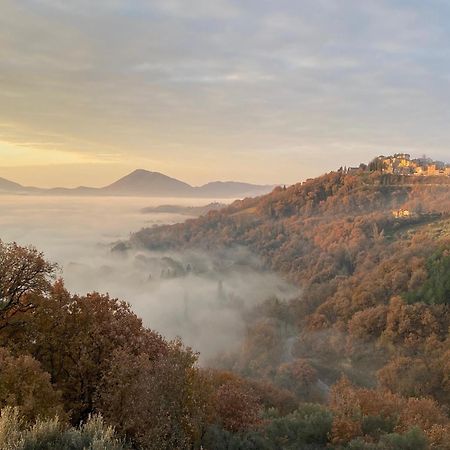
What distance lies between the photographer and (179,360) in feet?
72.0

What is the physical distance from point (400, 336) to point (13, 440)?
311 ft

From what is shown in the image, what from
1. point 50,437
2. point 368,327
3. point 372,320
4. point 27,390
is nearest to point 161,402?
point 50,437

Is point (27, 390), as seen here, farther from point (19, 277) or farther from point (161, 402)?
point (19, 277)

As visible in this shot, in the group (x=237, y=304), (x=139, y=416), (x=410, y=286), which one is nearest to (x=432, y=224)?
(x=410, y=286)

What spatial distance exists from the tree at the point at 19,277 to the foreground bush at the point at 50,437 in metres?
12.8

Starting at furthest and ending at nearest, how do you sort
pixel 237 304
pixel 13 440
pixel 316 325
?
pixel 237 304 → pixel 316 325 → pixel 13 440

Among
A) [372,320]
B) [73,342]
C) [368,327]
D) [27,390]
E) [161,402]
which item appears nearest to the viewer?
[161,402]

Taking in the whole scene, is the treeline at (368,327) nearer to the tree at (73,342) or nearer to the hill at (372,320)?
the hill at (372,320)

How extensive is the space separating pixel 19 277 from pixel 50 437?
14.4 metres

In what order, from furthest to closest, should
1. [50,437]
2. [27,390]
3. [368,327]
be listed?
[368,327]
[27,390]
[50,437]

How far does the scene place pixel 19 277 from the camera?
2897 cm

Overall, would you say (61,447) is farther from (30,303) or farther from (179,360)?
(30,303)

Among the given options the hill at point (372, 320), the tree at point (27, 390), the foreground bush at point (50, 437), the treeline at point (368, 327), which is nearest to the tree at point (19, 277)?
the tree at point (27, 390)

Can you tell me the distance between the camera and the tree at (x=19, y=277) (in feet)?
93.6
